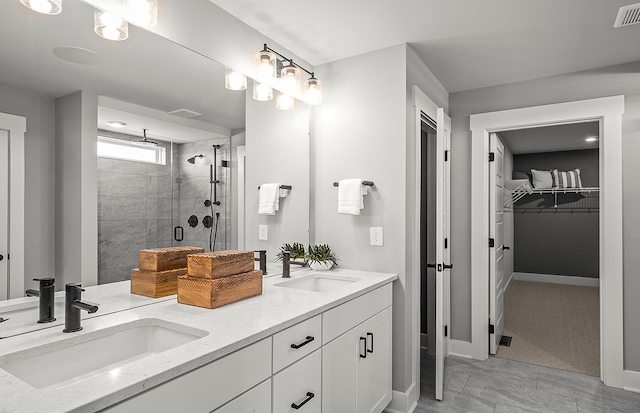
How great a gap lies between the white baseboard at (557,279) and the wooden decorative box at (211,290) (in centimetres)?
690

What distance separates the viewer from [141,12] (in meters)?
1.68

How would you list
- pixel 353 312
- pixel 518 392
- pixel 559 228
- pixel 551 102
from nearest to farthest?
1. pixel 353 312
2. pixel 518 392
3. pixel 551 102
4. pixel 559 228

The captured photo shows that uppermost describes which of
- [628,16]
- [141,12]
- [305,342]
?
[628,16]

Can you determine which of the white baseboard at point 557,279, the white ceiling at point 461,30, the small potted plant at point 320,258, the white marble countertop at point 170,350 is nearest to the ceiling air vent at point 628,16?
the white ceiling at point 461,30

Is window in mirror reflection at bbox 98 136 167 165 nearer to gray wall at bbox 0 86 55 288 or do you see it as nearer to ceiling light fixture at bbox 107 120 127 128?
ceiling light fixture at bbox 107 120 127 128

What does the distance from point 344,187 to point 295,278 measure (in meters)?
0.70

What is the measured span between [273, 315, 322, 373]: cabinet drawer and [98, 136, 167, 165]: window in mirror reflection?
905 millimetres

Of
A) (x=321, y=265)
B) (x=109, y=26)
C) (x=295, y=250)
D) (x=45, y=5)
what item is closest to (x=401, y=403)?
(x=321, y=265)

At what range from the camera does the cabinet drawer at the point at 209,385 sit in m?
0.98

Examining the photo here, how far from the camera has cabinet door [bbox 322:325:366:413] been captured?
177cm

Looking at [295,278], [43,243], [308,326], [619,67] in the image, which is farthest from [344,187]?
[619,67]

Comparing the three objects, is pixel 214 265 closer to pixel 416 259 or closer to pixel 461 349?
pixel 416 259

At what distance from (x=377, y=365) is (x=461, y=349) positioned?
65.2 inches

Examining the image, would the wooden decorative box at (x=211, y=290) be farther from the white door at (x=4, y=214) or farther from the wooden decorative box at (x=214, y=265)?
the white door at (x=4, y=214)
